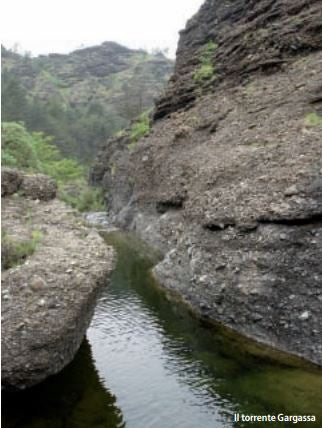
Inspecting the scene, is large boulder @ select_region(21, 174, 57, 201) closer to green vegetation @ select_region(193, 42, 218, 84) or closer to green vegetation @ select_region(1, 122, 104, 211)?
green vegetation @ select_region(1, 122, 104, 211)

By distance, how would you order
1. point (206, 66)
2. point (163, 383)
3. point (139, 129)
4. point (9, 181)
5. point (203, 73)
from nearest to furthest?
point (163, 383), point (9, 181), point (203, 73), point (206, 66), point (139, 129)

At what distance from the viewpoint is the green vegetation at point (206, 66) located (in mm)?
46138

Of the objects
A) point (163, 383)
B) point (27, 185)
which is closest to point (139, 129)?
point (27, 185)

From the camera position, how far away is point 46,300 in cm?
1509

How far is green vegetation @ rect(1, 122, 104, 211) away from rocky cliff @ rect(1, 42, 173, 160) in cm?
1320

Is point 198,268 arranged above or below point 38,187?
below

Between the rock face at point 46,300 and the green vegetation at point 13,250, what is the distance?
174mm

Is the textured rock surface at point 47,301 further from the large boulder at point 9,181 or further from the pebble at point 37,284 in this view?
the large boulder at point 9,181

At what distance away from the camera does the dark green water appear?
14.6 m

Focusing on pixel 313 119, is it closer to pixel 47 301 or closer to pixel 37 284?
pixel 37 284

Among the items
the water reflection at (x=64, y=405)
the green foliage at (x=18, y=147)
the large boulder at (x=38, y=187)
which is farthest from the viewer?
the green foliage at (x=18, y=147)

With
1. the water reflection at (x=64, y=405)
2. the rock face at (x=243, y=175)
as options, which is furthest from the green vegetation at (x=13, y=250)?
the rock face at (x=243, y=175)

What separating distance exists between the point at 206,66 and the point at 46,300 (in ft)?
120

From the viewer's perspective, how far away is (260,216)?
23.0 m
